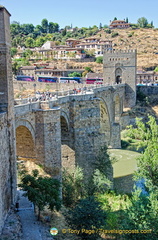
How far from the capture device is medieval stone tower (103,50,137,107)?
4506 centimetres

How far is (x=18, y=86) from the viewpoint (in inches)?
1908

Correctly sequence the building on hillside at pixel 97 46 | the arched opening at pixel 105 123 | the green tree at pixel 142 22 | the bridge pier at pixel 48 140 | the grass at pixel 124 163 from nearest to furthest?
1. the bridge pier at pixel 48 140
2. the grass at pixel 124 163
3. the arched opening at pixel 105 123
4. the building on hillside at pixel 97 46
5. the green tree at pixel 142 22

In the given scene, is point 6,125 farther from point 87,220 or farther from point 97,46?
point 97,46

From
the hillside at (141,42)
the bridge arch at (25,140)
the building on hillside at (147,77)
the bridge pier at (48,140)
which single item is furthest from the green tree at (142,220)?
the hillside at (141,42)

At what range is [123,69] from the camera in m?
45.5

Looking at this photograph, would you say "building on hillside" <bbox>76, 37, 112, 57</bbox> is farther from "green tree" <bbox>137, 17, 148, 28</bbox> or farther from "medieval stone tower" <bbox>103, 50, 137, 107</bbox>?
"medieval stone tower" <bbox>103, 50, 137, 107</bbox>

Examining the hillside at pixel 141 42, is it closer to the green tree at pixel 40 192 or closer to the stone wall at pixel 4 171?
→ the green tree at pixel 40 192

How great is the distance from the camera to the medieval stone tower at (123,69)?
45062 mm

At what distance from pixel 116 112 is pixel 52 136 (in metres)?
26.2

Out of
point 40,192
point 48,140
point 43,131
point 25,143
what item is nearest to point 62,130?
point 48,140

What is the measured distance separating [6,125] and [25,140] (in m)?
4.48

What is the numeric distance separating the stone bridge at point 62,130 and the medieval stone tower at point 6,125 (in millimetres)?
2069

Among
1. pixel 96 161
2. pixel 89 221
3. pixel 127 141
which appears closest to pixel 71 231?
pixel 89 221

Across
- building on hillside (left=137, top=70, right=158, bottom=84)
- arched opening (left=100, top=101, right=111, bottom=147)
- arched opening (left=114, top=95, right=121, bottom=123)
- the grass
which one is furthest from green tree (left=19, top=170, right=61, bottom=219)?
building on hillside (left=137, top=70, right=158, bottom=84)
